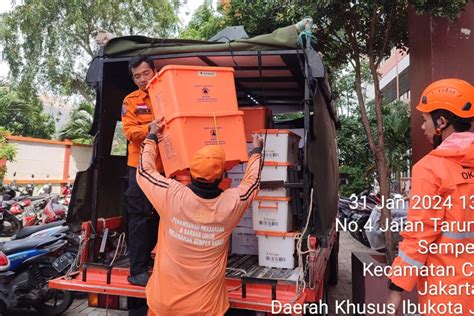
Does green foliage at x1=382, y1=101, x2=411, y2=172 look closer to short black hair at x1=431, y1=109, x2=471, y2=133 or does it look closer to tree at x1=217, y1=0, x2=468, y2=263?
tree at x1=217, y1=0, x2=468, y2=263

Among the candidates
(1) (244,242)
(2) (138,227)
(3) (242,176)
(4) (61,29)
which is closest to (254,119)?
(3) (242,176)

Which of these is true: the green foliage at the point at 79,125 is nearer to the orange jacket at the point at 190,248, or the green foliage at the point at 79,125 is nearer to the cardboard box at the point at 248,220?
the cardboard box at the point at 248,220

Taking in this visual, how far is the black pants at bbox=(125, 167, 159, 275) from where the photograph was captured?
3.05m

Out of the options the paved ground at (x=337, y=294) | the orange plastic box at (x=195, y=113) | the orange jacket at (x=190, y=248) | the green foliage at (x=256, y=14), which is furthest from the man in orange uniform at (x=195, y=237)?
the green foliage at (x=256, y=14)

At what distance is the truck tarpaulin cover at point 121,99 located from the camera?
3.16 m

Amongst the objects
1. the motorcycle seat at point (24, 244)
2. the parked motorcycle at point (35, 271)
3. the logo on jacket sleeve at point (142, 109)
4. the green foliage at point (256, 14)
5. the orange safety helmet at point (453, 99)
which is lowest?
the parked motorcycle at point (35, 271)

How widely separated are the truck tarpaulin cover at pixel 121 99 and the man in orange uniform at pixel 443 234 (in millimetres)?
1095

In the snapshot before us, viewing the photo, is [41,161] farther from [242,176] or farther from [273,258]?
[273,258]

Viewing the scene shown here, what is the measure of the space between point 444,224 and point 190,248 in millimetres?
1354

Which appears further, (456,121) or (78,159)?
(78,159)

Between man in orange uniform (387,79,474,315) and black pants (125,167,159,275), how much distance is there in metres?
1.78

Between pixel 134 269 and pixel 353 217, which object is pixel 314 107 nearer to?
pixel 134 269

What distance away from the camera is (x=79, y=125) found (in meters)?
19.4

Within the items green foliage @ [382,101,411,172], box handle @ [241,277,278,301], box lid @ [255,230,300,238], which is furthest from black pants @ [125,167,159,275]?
green foliage @ [382,101,411,172]
